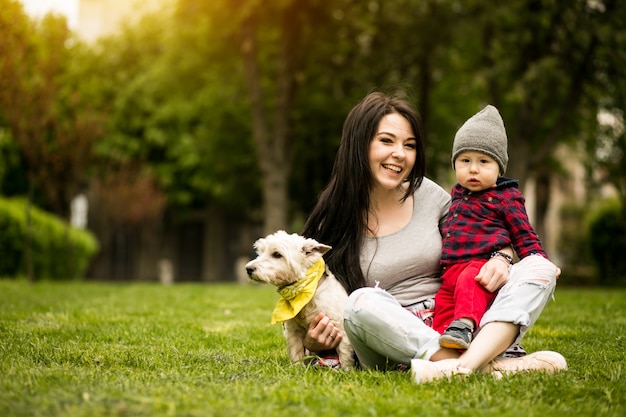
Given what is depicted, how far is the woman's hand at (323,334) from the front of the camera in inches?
155

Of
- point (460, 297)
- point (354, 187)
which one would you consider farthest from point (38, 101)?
point (460, 297)

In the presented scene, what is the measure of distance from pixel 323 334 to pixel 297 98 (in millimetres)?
15329

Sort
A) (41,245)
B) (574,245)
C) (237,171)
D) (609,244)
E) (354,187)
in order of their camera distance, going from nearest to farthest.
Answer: (354,187)
(41,245)
(609,244)
(237,171)
(574,245)

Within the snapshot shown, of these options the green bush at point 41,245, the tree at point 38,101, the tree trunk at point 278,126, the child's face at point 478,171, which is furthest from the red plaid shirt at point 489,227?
the green bush at point 41,245

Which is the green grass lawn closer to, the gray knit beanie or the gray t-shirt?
the gray t-shirt

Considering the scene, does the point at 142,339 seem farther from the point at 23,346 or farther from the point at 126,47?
the point at 126,47

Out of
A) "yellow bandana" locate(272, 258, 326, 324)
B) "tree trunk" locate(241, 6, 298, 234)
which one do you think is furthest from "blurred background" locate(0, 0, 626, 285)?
"yellow bandana" locate(272, 258, 326, 324)

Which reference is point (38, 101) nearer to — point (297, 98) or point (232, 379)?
point (297, 98)

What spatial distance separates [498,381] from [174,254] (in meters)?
30.7

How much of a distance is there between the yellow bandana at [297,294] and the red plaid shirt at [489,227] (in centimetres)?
82

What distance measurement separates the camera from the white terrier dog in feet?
13.0

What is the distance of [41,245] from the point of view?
15.1 metres

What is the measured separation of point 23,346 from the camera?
4516mm

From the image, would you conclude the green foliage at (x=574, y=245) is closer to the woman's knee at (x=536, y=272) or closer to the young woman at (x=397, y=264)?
the young woman at (x=397, y=264)
